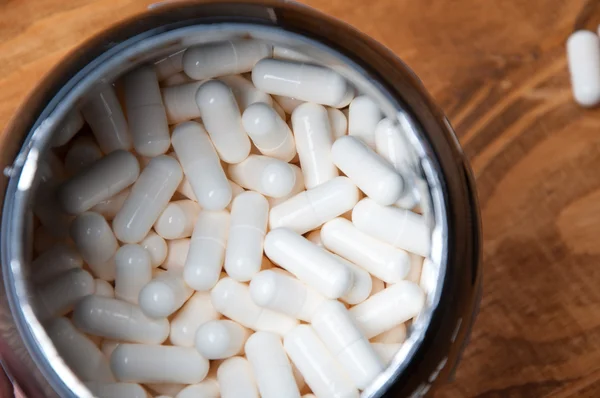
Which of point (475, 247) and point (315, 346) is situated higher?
point (475, 247)

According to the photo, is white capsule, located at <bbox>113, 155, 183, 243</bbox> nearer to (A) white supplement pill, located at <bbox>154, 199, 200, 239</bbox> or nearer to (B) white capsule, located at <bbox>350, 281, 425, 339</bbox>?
(A) white supplement pill, located at <bbox>154, 199, 200, 239</bbox>

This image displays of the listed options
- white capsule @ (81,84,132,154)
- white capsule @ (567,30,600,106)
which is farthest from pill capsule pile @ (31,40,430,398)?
white capsule @ (567,30,600,106)

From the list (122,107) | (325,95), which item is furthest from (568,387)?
(122,107)

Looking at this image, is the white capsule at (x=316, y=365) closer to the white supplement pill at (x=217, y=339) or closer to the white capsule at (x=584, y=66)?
the white supplement pill at (x=217, y=339)

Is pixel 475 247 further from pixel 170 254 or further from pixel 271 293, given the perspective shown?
pixel 170 254

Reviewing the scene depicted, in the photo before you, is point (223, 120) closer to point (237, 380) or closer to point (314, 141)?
point (314, 141)

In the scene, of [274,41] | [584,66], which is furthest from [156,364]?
[584,66]
